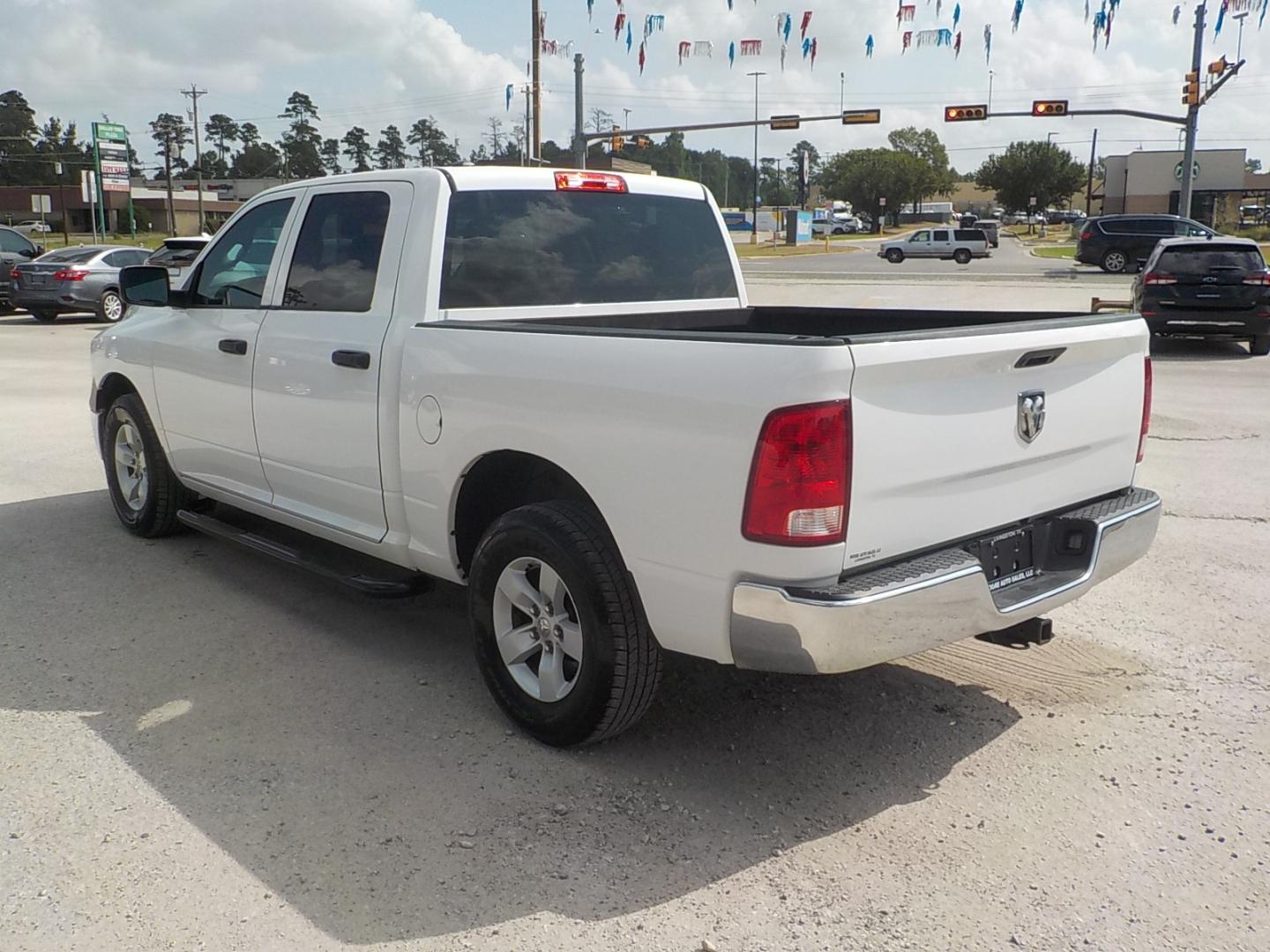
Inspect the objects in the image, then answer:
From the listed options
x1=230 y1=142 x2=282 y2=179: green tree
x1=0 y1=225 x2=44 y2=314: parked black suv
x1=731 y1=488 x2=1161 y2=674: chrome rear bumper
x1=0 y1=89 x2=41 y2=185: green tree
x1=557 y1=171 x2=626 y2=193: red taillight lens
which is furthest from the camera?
x1=230 y1=142 x2=282 y2=179: green tree

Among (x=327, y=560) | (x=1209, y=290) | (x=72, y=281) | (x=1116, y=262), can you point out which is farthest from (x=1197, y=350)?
(x=1116, y=262)

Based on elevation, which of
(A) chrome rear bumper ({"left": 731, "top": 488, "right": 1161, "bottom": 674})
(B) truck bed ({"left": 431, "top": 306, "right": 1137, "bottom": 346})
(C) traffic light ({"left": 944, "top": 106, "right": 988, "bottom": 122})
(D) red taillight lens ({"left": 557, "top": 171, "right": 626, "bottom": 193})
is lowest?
(A) chrome rear bumper ({"left": 731, "top": 488, "right": 1161, "bottom": 674})

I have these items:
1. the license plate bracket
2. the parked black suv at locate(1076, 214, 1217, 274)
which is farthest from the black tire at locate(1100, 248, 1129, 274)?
the license plate bracket

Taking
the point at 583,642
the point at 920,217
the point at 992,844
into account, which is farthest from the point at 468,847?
the point at 920,217

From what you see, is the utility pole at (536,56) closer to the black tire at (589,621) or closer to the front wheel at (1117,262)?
the front wheel at (1117,262)

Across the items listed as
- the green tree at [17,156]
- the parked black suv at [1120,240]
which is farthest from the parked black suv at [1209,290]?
the green tree at [17,156]

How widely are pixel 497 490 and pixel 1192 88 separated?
3395 cm

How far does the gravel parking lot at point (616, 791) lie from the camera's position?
9.73ft

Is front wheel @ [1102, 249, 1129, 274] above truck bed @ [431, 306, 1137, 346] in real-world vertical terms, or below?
below

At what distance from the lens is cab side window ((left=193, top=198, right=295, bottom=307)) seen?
5.22 meters

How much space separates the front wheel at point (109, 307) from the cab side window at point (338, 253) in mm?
18980

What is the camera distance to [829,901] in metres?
3.03

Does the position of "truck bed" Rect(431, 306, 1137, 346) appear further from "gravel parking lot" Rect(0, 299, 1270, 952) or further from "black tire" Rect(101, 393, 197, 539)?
"black tire" Rect(101, 393, 197, 539)

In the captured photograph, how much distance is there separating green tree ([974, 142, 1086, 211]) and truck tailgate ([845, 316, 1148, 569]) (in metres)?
106
